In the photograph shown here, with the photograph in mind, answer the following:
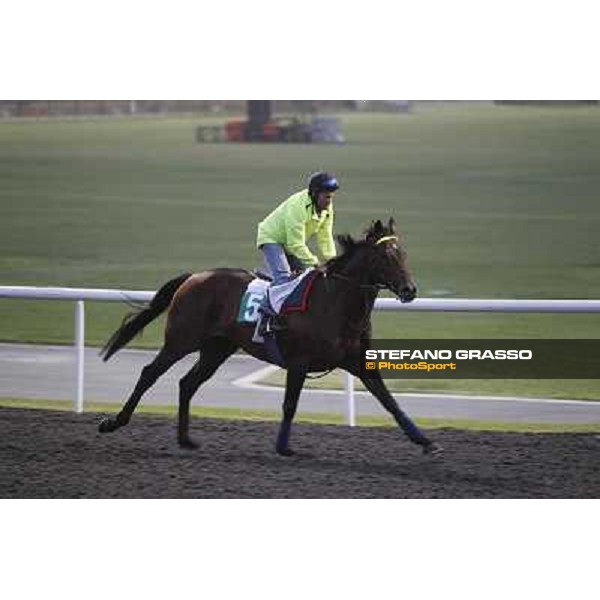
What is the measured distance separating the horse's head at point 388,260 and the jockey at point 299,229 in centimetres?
34

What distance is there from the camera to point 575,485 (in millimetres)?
7559

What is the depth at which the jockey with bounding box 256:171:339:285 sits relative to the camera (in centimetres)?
781

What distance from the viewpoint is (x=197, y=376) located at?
8109 millimetres

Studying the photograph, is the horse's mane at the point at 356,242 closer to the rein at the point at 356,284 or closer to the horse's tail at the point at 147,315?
the rein at the point at 356,284

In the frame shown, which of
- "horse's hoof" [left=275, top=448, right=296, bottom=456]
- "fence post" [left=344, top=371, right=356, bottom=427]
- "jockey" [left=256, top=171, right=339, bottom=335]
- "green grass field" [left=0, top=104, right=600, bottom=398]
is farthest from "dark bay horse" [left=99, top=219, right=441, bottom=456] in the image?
"green grass field" [left=0, top=104, right=600, bottom=398]

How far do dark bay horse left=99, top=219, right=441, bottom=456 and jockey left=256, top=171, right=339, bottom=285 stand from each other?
6.5 inches

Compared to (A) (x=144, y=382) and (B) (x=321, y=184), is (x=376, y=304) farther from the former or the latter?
(A) (x=144, y=382)

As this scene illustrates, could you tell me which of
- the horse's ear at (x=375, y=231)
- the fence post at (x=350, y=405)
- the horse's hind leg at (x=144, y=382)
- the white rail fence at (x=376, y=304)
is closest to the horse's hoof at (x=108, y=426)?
the horse's hind leg at (x=144, y=382)

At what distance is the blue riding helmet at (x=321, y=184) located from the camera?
305 inches

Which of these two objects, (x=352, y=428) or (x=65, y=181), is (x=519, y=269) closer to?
(x=352, y=428)

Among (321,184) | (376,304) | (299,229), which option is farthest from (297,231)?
(376,304)

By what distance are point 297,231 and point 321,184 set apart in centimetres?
25

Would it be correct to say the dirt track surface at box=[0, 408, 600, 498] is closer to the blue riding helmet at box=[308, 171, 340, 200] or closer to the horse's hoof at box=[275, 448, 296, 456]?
the horse's hoof at box=[275, 448, 296, 456]

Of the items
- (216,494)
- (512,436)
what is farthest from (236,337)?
(512,436)
